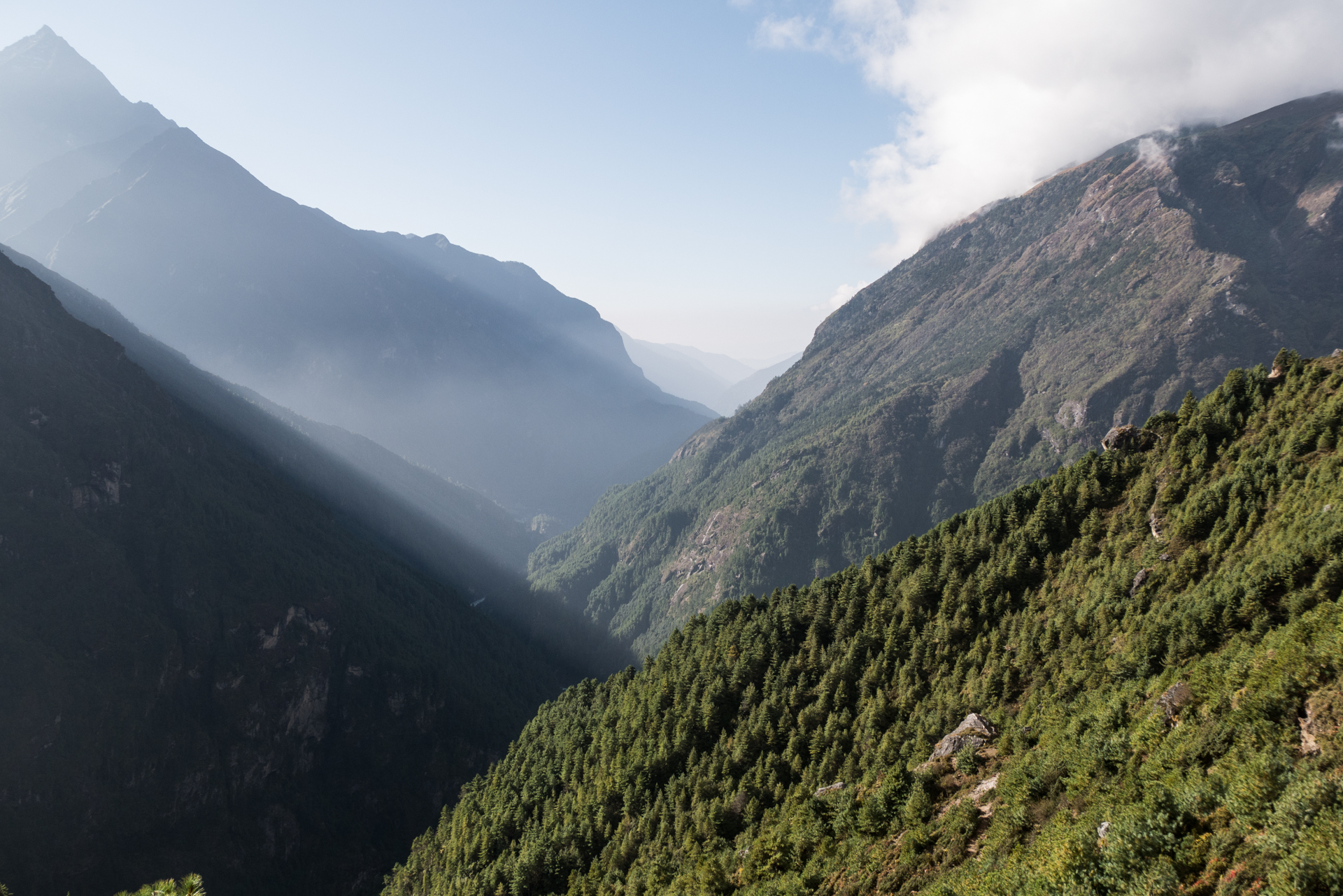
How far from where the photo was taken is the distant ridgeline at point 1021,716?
32594 millimetres

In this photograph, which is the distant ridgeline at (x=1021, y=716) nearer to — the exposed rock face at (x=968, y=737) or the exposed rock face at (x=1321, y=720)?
the exposed rock face at (x=1321, y=720)

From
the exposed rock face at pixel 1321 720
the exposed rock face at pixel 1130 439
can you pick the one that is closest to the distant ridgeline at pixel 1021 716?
the exposed rock face at pixel 1321 720

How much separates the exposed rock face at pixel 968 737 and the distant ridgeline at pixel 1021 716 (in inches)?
15.4

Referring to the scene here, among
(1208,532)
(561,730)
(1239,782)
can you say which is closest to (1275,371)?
(1208,532)

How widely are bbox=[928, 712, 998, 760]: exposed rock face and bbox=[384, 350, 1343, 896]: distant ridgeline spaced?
0.39 meters

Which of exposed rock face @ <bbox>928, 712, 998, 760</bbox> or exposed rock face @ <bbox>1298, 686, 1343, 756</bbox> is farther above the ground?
exposed rock face @ <bbox>1298, 686, 1343, 756</bbox>

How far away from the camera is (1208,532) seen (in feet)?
247

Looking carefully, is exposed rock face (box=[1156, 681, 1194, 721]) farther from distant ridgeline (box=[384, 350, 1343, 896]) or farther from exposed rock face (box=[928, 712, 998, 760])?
exposed rock face (box=[928, 712, 998, 760])

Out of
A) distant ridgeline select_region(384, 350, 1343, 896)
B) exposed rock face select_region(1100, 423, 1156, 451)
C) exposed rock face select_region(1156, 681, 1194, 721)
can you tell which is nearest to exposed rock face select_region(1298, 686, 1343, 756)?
distant ridgeline select_region(384, 350, 1343, 896)

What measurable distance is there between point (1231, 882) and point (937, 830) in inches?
1015

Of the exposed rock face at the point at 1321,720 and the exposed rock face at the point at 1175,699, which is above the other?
the exposed rock face at the point at 1321,720

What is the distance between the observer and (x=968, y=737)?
202 ft

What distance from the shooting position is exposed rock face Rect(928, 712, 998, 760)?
199 feet

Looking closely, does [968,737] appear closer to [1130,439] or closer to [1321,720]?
[1321,720]
